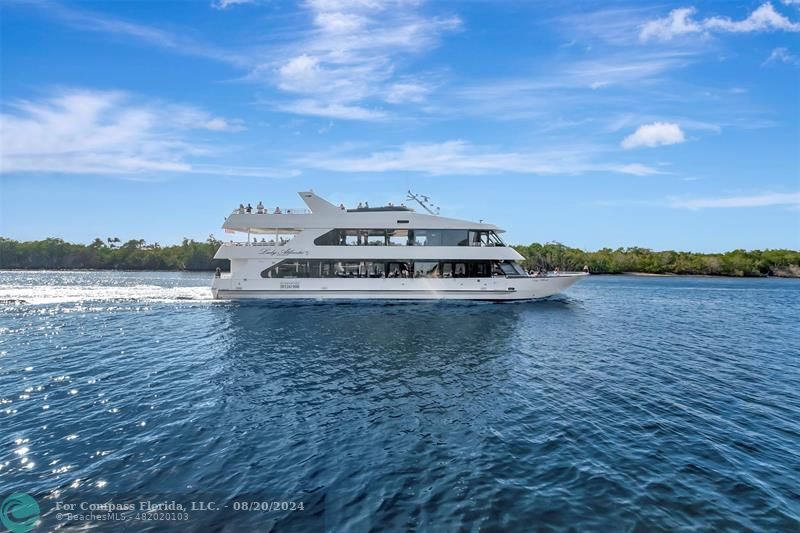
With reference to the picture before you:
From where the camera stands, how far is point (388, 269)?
106ft

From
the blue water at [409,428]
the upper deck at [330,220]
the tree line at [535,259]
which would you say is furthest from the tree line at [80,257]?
the blue water at [409,428]

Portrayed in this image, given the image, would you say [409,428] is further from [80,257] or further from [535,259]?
[80,257]

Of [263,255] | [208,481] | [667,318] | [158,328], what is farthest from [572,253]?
[208,481]

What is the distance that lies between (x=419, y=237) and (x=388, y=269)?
3.67 metres

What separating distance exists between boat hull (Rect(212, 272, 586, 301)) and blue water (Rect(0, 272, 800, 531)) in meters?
11.0

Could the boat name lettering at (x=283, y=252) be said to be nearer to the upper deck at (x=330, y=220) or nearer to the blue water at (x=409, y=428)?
the upper deck at (x=330, y=220)

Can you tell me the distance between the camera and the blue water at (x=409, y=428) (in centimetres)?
666

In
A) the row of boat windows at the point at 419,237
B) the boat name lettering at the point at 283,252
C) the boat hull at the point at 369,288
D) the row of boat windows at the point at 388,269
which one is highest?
the row of boat windows at the point at 419,237

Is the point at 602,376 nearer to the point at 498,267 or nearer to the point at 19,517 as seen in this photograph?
the point at 19,517

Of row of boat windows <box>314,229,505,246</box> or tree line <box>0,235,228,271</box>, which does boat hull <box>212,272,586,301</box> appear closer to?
row of boat windows <box>314,229,505,246</box>

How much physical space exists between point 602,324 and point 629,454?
1863 centimetres

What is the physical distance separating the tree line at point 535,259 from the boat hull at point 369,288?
84433mm

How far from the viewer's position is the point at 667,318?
2892cm

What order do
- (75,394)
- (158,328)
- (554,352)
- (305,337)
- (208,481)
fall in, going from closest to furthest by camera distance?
1. (208,481)
2. (75,394)
3. (554,352)
4. (305,337)
5. (158,328)
